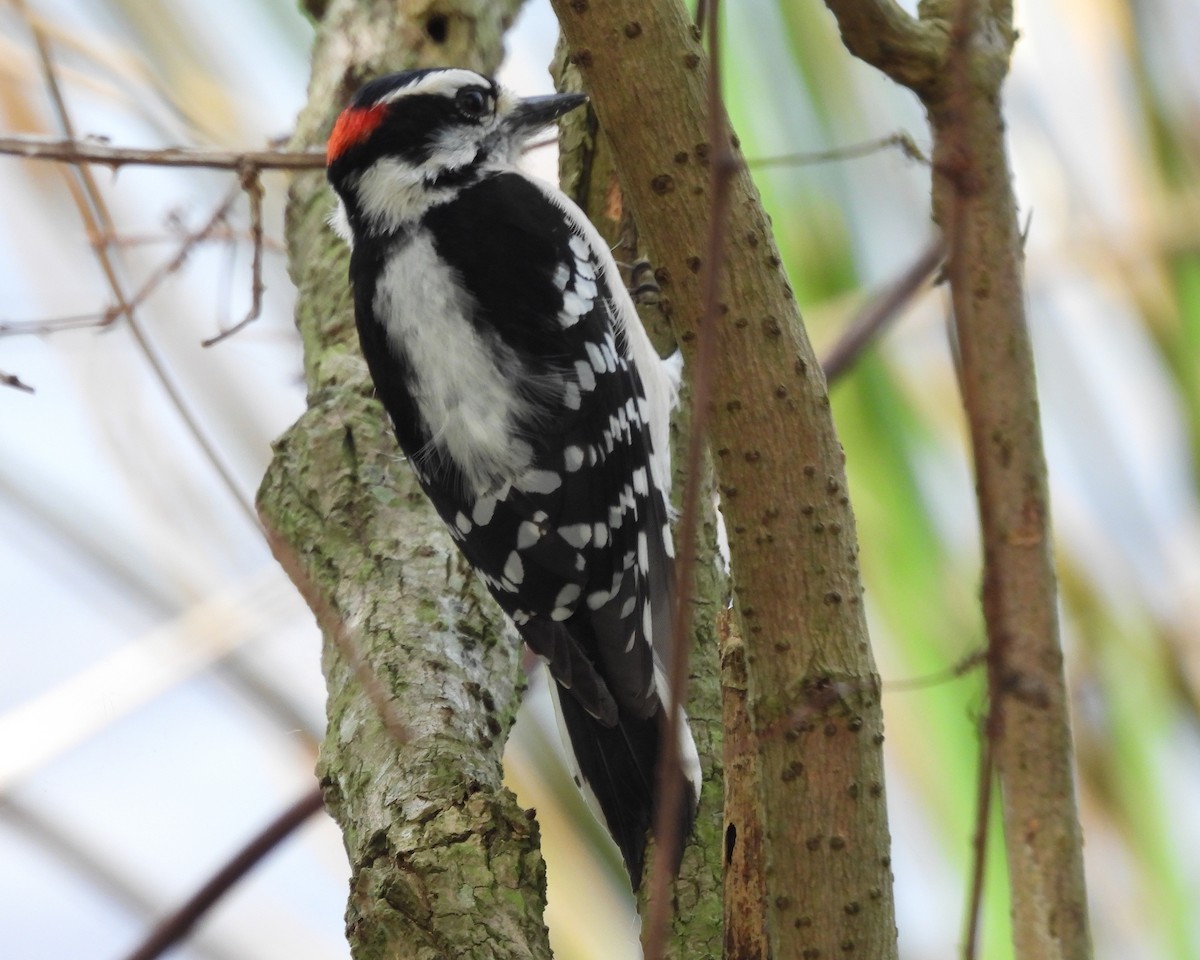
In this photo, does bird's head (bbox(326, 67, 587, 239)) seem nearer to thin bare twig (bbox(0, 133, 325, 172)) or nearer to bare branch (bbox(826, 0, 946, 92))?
thin bare twig (bbox(0, 133, 325, 172))

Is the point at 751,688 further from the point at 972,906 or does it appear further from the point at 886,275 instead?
the point at 886,275

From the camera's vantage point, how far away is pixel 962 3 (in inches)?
32.5

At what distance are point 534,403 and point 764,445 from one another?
0.93 metres

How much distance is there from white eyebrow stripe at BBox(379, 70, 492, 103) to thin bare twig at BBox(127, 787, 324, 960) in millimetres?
1325

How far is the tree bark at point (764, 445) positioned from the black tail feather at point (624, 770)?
2.11ft

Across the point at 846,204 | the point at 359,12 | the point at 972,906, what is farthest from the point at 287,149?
the point at 972,906

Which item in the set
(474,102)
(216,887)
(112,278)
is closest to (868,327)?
(474,102)

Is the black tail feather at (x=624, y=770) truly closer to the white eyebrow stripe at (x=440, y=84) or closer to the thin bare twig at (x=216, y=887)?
the thin bare twig at (x=216, y=887)

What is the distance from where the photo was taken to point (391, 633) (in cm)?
213

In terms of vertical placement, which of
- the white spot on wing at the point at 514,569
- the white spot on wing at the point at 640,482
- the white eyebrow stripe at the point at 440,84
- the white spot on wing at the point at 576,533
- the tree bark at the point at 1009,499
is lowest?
the tree bark at the point at 1009,499

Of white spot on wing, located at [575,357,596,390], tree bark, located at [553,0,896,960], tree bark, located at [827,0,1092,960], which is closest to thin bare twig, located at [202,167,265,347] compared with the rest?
white spot on wing, located at [575,357,596,390]

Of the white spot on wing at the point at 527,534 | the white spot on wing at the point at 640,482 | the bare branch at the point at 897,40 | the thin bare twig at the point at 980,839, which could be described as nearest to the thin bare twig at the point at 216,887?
the white spot on wing at the point at 527,534

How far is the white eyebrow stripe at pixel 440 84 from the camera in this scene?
2504 mm

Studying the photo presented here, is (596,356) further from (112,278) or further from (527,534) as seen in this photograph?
(112,278)
